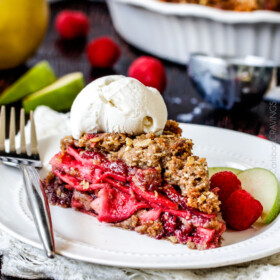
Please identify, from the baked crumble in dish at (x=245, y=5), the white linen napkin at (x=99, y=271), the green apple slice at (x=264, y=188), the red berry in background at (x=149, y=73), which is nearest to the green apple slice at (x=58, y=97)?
the red berry in background at (x=149, y=73)

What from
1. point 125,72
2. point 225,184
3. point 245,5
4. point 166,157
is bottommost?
point 125,72

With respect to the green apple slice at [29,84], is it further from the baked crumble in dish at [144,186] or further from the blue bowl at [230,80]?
the baked crumble in dish at [144,186]

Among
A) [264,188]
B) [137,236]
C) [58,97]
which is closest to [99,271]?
[137,236]

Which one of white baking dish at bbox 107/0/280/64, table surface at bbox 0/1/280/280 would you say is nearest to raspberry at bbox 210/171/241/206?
table surface at bbox 0/1/280/280

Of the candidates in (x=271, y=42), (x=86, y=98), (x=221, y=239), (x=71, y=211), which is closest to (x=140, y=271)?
(x=221, y=239)

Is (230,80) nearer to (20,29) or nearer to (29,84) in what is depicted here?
(29,84)

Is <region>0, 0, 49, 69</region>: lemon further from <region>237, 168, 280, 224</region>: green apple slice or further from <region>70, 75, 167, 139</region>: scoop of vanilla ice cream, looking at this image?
<region>237, 168, 280, 224</region>: green apple slice
